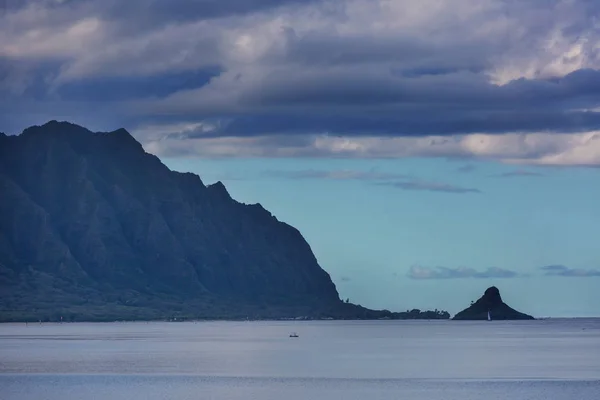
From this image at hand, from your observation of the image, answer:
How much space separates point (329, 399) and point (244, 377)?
1799 inches

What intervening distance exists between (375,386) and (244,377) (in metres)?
30.2

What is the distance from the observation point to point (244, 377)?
194m

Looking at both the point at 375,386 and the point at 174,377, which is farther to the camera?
the point at 174,377

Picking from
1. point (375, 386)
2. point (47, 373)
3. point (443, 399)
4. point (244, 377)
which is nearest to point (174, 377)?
point (244, 377)

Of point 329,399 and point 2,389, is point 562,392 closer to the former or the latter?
point 329,399

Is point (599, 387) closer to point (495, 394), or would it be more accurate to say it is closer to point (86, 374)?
point (495, 394)

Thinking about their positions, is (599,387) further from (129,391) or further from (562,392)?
(129,391)

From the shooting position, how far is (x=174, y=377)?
19000 centimetres

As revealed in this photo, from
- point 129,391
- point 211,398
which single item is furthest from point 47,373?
point 211,398

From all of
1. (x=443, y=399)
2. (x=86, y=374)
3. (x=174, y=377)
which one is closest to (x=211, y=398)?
(x=443, y=399)

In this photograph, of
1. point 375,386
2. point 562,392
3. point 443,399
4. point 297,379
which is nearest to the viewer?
point 443,399

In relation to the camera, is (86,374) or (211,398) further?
(86,374)

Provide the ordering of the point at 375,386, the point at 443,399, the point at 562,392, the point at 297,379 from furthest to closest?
the point at 297,379 < the point at 375,386 < the point at 562,392 < the point at 443,399

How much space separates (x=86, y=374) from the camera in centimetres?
19700
